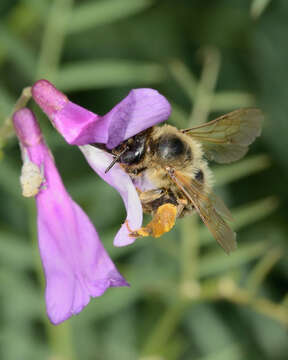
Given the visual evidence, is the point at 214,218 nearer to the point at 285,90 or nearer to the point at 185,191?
the point at 185,191

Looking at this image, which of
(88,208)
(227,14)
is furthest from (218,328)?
(227,14)

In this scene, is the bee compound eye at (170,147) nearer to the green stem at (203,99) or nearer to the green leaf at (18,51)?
the green stem at (203,99)

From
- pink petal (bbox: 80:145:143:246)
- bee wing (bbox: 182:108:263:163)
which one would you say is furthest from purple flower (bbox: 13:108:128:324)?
bee wing (bbox: 182:108:263:163)

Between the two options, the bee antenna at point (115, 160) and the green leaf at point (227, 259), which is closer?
the bee antenna at point (115, 160)

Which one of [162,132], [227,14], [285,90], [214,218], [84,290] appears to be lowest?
[84,290]

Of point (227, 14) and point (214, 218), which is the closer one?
point (214, 218)

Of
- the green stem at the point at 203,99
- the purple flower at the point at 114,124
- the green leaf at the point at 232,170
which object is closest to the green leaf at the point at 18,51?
the green stem at the point at 203,99

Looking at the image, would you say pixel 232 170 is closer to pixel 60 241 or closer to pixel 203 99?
pixel 203 99
